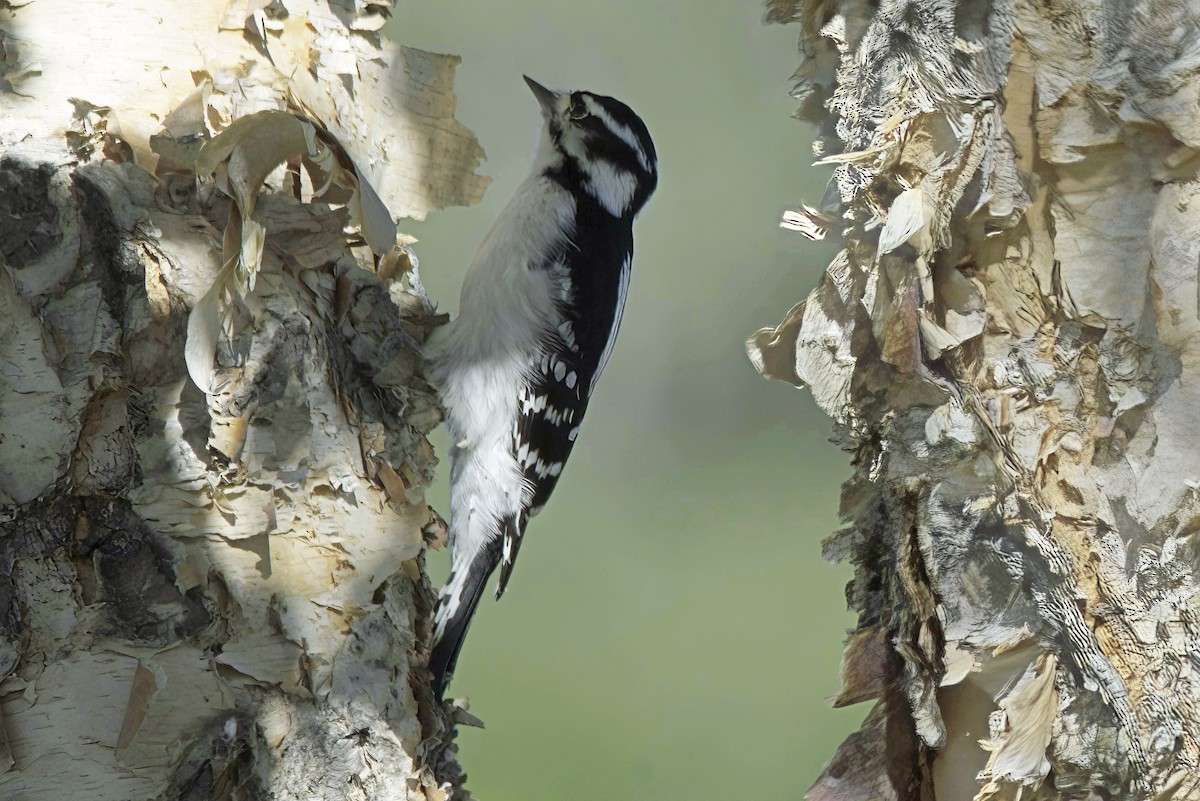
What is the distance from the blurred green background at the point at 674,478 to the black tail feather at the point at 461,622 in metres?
0.94

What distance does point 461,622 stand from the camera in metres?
1.73

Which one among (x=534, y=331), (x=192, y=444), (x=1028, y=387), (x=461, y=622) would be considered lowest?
(x=461, y=622)

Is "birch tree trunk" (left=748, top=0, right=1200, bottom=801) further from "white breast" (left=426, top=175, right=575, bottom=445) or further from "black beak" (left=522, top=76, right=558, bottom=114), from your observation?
"black beak" (left=522, top=76, right=558, bottom=114)

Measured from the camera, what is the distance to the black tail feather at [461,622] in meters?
1.49

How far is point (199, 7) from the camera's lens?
1.35 metres

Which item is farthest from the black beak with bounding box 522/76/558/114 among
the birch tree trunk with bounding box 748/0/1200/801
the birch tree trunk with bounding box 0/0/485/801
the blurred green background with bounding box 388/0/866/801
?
the birch tree trunk with bounding box 748/0/1200/801

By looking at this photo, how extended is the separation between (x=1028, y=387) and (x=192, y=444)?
1025mm

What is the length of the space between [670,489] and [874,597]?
2.13 meters

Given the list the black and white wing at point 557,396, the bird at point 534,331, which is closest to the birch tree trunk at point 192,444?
the bird at point 534,331

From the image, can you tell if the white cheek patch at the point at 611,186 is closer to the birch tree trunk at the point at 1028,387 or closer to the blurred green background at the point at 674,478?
the blurred green background at the point at 674,478

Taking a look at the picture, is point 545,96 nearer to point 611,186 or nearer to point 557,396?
point 611,186

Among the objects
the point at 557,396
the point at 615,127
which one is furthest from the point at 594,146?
the point at 557,396

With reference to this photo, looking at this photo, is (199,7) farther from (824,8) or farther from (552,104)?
(552,104)

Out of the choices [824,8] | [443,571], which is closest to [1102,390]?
[824,8]
